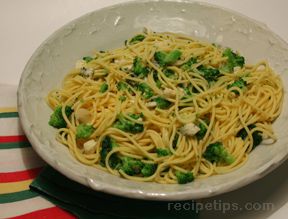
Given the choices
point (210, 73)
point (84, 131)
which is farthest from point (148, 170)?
point (210, 73)

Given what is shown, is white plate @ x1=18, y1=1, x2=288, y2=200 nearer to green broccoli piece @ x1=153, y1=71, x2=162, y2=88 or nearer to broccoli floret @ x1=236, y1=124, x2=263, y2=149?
broccoli floret @ x1=236, y1=124, x2=263, y2=149

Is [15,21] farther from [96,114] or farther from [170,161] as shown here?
[170,161]

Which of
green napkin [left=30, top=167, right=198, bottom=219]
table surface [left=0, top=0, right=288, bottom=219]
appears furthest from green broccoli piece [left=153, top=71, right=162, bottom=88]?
table surface [left=0, top=0, right=288, bottom=219]

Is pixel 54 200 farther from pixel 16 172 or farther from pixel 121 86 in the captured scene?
pixel 121 86

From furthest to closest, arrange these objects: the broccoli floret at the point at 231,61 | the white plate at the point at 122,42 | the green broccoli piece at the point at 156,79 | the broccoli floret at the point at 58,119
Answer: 1. the broccoli floret at the point at 231,61
2. the green broccoli piece at the point at 156,79
3. the broccoli floret at the point at 58,119
4. the white plate at the point at 122,42

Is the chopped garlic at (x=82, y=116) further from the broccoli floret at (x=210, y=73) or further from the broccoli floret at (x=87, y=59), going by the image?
the broccoli floret at (x=210, y=73)

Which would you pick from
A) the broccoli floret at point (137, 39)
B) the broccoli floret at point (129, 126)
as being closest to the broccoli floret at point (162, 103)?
the broccoli floret at point (129, 126)
